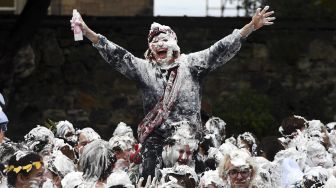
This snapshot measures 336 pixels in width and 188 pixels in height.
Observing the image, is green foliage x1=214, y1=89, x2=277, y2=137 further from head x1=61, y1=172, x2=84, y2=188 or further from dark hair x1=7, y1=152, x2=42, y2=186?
dark hair x1=7, y1=152, x2=42, y2=186

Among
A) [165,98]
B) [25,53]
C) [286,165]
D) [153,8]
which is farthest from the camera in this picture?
[153,8]

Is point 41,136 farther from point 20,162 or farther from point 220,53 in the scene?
point 20,162

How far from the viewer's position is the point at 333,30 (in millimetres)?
19547

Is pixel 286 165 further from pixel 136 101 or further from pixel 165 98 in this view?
pixel 136 101

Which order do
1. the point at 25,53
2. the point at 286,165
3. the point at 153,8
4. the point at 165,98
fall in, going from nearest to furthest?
1. the point at 165,98
2. the point at 286,165
3. the point at 25,53
4. the point at 153,8

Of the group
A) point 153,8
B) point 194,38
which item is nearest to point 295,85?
point 194,38

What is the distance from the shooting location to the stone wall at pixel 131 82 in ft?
63.8

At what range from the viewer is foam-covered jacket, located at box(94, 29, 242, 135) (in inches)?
361

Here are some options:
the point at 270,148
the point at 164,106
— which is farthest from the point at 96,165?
the point at 270,148

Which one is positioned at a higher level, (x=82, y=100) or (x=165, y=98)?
(x=165, y=98)

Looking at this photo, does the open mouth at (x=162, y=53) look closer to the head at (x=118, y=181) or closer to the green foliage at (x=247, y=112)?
the head at (x=118, y=181)

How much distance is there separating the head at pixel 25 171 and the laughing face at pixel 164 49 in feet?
5.48

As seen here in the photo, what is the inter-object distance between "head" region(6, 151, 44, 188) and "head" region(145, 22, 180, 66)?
5.50 ft

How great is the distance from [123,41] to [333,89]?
313cm
